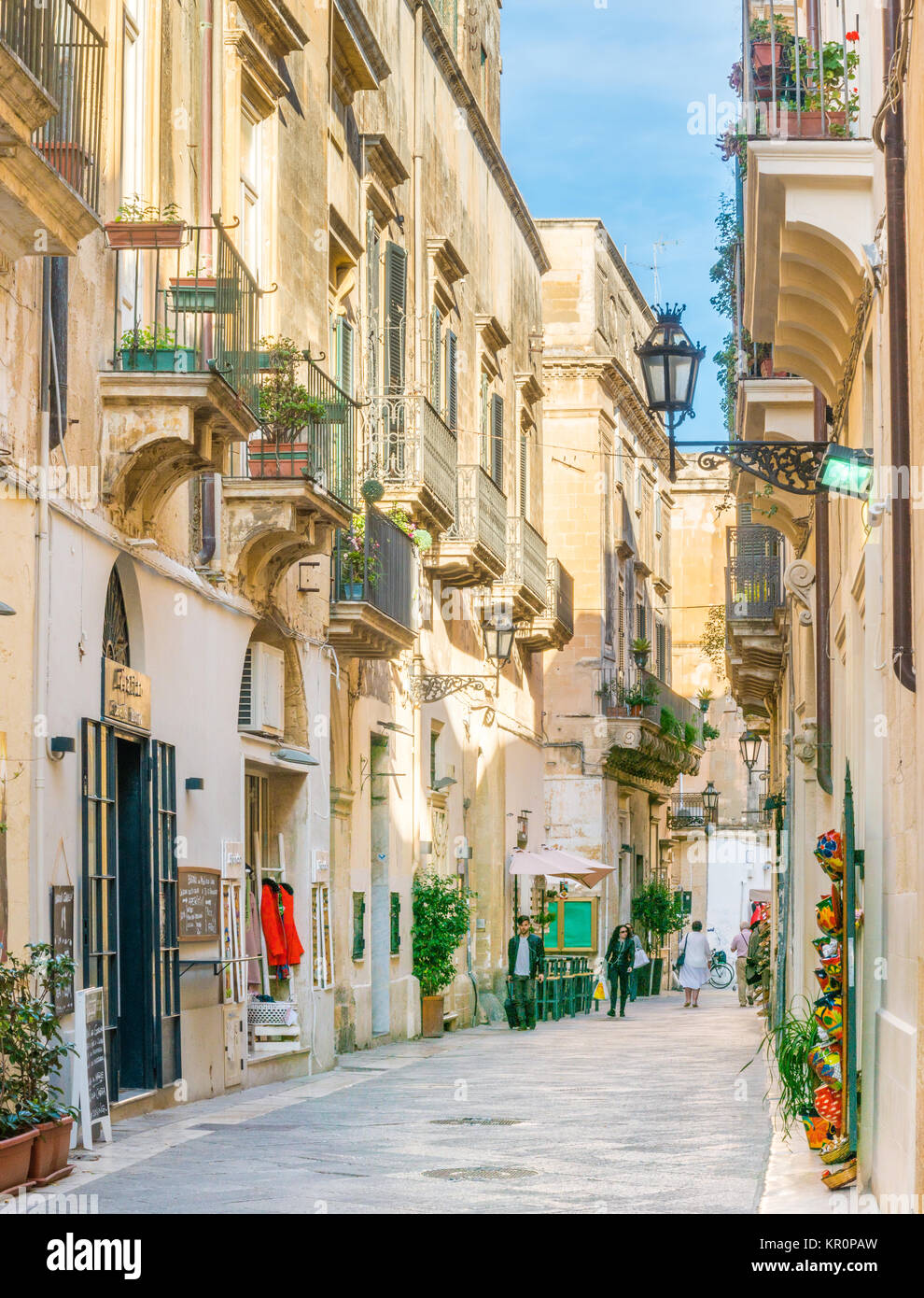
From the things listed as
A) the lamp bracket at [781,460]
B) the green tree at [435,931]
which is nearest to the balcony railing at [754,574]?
the green tree at [435,931]

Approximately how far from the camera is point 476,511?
25.2m

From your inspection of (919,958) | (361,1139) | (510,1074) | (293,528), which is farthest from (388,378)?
(919,958)

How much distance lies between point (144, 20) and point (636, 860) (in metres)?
33.6

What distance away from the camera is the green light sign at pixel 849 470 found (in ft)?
31.6

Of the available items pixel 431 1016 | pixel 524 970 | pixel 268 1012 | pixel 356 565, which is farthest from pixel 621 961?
pixel 268 1012

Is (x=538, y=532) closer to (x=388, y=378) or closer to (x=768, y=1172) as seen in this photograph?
(x=388, y=378)

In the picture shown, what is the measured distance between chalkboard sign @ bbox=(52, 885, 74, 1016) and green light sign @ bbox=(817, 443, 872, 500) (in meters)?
4.99

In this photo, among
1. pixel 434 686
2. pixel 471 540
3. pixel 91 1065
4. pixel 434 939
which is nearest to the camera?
pixel 91 1065

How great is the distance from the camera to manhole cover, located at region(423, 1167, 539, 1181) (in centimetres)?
1009

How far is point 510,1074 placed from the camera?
1734cm

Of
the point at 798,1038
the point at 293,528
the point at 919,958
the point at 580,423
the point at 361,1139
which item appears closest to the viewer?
the point at 919,958

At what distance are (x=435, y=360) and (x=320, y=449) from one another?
841cm

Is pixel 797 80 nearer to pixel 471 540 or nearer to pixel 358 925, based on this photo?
pixel 358 925

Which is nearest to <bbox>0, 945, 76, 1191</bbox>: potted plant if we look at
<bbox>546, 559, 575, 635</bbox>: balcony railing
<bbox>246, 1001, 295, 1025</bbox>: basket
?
<bbox>246, 1001, 295, 1025</bbox>: basket
